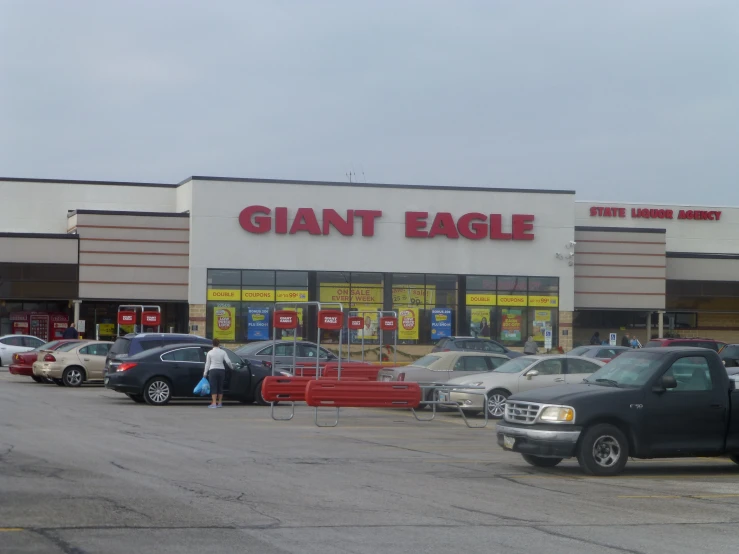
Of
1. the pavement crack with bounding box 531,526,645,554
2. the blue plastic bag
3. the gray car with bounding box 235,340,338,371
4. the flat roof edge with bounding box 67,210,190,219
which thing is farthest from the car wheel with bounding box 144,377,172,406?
the flat roof edge with bounding box 67,210,190,219

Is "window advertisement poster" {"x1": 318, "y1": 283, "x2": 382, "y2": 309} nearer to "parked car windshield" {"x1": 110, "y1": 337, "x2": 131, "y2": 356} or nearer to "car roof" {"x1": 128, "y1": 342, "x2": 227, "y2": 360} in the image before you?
"parked car windshield" {"x1": 110, "y1": 337, "x2": 131, "y2": 356}

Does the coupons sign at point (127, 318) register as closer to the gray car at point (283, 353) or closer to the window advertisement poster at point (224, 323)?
the gray car at point (283, 353)

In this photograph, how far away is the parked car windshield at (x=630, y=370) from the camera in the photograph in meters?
14.2

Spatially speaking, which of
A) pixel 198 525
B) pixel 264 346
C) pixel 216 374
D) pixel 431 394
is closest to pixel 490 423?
pixel 431 394

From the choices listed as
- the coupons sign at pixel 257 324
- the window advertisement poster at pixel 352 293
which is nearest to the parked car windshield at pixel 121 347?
the coupons sign at pixel 257 324

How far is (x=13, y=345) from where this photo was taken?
40500 millimetres

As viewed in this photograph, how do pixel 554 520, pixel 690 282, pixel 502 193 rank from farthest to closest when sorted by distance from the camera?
pixel 690 282
pixel 502 193
pixel 554 520

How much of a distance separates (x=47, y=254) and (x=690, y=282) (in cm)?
3235

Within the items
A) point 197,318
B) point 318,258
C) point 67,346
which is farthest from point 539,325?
point 67,346

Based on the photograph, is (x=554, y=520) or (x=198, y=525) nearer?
(x=198, y=525)

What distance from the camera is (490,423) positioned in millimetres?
22500

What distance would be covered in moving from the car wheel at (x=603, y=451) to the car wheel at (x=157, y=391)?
13.6 m

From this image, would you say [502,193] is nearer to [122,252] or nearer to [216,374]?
[122,252]

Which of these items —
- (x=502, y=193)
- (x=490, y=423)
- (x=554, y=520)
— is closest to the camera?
(x=554, y=520)
